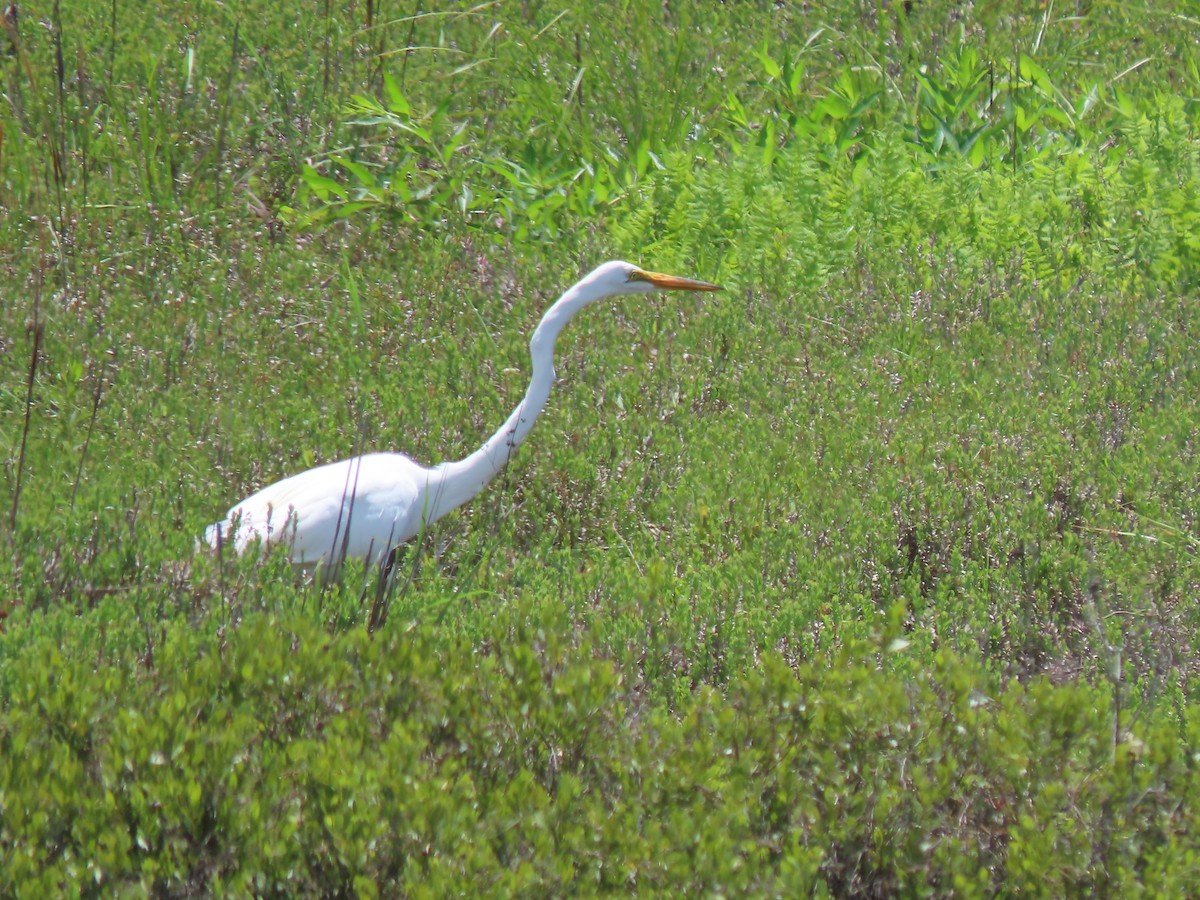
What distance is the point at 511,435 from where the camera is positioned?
4629 millimetres

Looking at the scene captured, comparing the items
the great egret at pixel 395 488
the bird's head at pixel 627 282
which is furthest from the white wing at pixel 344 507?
the bird's head at pixel 627 282

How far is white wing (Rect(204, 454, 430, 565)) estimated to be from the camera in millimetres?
4410

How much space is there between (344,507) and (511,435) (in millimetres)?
608

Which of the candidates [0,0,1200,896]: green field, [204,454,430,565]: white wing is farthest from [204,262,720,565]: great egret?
[0,0,1200,896]: green field

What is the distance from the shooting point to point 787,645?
3.84 m

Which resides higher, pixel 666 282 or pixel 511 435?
pixel 666 282

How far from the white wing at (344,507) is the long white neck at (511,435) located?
0.07 meters

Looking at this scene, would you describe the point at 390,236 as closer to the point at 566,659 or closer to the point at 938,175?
the point at 938,175

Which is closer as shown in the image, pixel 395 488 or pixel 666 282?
pixel 395 488

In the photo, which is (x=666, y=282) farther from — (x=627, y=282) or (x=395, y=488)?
(x=395, y=488)

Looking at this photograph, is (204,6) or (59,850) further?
(204,6)

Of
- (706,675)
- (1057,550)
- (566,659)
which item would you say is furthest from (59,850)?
(1057,550)

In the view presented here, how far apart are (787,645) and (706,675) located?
0.24m

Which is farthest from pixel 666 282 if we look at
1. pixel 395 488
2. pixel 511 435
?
pixel 395 488
